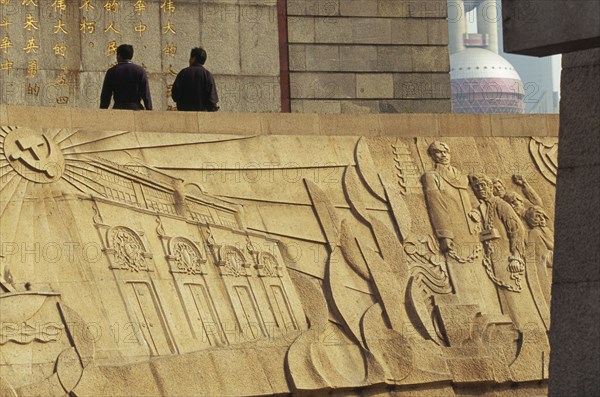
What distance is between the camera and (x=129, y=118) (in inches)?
415

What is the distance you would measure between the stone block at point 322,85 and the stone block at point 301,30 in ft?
1.11

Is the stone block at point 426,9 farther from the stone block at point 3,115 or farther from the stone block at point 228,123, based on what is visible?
the stone block at point 3,115

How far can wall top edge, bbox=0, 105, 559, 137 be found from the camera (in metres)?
10.3

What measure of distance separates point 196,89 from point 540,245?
304 cm

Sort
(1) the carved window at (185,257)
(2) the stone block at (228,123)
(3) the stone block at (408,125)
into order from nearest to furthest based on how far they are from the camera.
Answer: (1) the carved window at (185,257) < (2) the stone block at (228,123) < (3) the stone block at (408,125)

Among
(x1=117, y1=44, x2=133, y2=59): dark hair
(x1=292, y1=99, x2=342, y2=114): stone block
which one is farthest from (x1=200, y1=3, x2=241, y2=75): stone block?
(x1=117, y1=44, x2=133, y2=59): dark hair

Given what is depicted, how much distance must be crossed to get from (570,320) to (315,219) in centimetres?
496

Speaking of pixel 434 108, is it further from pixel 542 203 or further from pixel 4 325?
pixel 4 325

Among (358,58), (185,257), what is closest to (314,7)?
(358,58)

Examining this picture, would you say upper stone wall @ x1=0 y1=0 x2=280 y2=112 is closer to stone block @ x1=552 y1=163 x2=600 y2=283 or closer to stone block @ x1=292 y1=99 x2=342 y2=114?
stone block @ x1=292 y1=99 x2=342 y2=114

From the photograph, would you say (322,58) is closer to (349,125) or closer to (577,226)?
(349,125)

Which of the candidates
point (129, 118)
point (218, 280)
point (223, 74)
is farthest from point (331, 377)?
point (223, 74)

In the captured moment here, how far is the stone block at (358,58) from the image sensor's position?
14.3m

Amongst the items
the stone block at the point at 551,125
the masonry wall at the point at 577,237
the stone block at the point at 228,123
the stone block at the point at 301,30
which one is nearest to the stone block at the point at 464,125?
the stone block at the point at 551,125
